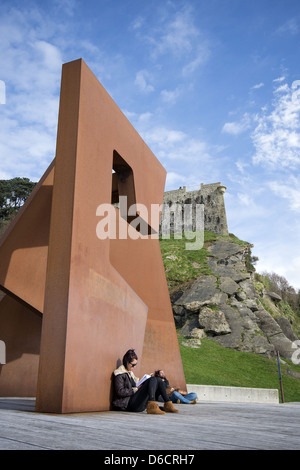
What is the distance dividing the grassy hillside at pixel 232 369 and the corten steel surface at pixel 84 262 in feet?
29.8

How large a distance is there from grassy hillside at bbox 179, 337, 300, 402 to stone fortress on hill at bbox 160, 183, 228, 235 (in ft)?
90.5

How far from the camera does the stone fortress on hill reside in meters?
49.5

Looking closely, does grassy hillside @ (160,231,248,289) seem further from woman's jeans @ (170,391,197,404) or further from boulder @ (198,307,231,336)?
woman's jeans @ (170,391,197,404)

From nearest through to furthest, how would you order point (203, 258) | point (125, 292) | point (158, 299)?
point (125, 292), point (158, 299), point (203, 258)

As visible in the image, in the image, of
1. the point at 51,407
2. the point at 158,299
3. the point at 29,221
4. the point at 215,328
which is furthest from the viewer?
the point at 215,328

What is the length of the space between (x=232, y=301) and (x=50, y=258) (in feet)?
78.7

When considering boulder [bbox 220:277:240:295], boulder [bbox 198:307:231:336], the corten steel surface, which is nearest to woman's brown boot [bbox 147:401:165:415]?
the corten steel surface

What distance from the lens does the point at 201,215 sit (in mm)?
50906

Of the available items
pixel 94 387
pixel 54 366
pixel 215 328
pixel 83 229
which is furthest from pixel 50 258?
pixel 215 328

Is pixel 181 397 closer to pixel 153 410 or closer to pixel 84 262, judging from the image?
pixel 153 410

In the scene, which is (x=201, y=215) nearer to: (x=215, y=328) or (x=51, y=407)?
(x=215, y=328)

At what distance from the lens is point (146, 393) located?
5.85 m

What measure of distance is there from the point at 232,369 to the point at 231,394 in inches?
270

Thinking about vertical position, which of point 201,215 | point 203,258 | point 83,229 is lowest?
point 83,229
